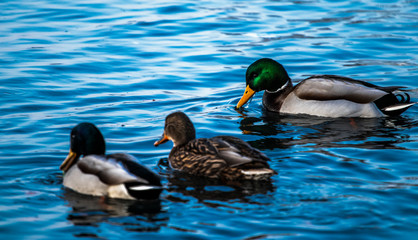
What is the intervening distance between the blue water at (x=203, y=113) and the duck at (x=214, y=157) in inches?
7.0

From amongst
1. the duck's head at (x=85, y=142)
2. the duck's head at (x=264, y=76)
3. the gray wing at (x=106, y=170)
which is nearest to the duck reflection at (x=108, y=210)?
the gray wing at (x=106, y=170)

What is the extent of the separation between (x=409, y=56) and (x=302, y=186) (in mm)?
7667

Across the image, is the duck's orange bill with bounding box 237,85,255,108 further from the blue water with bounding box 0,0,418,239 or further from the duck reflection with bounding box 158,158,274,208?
the duck reflection with bounding box 158,158,274,208

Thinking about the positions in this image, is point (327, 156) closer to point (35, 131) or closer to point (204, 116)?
point (204, 116)

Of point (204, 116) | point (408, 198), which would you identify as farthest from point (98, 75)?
point (408, 198)

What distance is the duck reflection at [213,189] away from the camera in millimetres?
6605

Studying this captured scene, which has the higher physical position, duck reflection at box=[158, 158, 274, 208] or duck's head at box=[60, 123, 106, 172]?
duck's head at box=[60, 123, 106, 172]

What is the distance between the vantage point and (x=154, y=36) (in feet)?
51.3

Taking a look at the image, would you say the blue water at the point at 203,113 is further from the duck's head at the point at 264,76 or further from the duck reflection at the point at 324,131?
the duck's head at the point at 264,76

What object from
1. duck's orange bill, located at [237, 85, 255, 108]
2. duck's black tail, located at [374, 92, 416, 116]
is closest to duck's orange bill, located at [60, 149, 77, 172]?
duck's orange bill, located at [237, 85, 255, 108]

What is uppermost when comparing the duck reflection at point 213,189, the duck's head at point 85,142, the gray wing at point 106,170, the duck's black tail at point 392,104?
the duck's head at point 85,142

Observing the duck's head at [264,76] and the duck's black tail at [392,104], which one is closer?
the duck's black tail at [392,104]

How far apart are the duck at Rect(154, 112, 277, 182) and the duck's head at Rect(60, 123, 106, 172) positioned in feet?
3.10

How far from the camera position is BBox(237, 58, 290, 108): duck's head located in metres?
10.9
